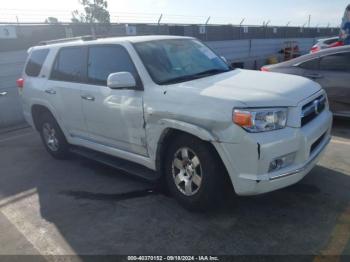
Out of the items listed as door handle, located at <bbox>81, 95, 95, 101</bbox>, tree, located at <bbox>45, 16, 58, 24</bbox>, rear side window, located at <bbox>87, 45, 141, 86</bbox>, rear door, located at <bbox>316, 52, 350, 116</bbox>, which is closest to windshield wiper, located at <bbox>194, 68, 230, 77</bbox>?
rear side window, located at <bbox>87, 45, 141, 86</bbox>

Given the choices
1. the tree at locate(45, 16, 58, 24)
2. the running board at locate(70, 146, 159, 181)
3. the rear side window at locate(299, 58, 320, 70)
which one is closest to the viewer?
the running board at locate(70, 146, 159, 181)

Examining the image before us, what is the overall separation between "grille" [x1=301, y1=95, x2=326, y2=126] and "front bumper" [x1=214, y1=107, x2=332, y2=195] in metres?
0.13

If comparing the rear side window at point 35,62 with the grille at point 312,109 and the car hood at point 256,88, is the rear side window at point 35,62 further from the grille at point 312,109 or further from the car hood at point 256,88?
the grille at point 312,109

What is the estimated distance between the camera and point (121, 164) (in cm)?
446

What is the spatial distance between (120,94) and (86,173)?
166 cm

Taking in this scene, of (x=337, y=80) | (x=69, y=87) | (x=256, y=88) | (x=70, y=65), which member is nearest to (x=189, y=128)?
(x=256, y=88)

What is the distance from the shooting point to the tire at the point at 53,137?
5602 mm

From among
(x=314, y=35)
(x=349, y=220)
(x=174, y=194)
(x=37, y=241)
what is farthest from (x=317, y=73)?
(x=314, y=35)

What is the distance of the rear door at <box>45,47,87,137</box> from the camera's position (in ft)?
15.8

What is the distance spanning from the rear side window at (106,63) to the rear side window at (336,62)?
13.4 ft

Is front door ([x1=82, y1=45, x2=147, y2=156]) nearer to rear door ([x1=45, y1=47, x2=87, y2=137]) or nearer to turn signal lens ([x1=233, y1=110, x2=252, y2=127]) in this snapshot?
rear door ([x1=45, y1=47, x2=87, y2=137])

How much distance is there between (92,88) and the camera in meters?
4.52

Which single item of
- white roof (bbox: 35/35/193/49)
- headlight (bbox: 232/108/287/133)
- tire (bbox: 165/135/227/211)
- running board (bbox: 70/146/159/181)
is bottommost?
running board (bbox: 70/146/159/181)

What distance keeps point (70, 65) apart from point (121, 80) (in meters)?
1.68
